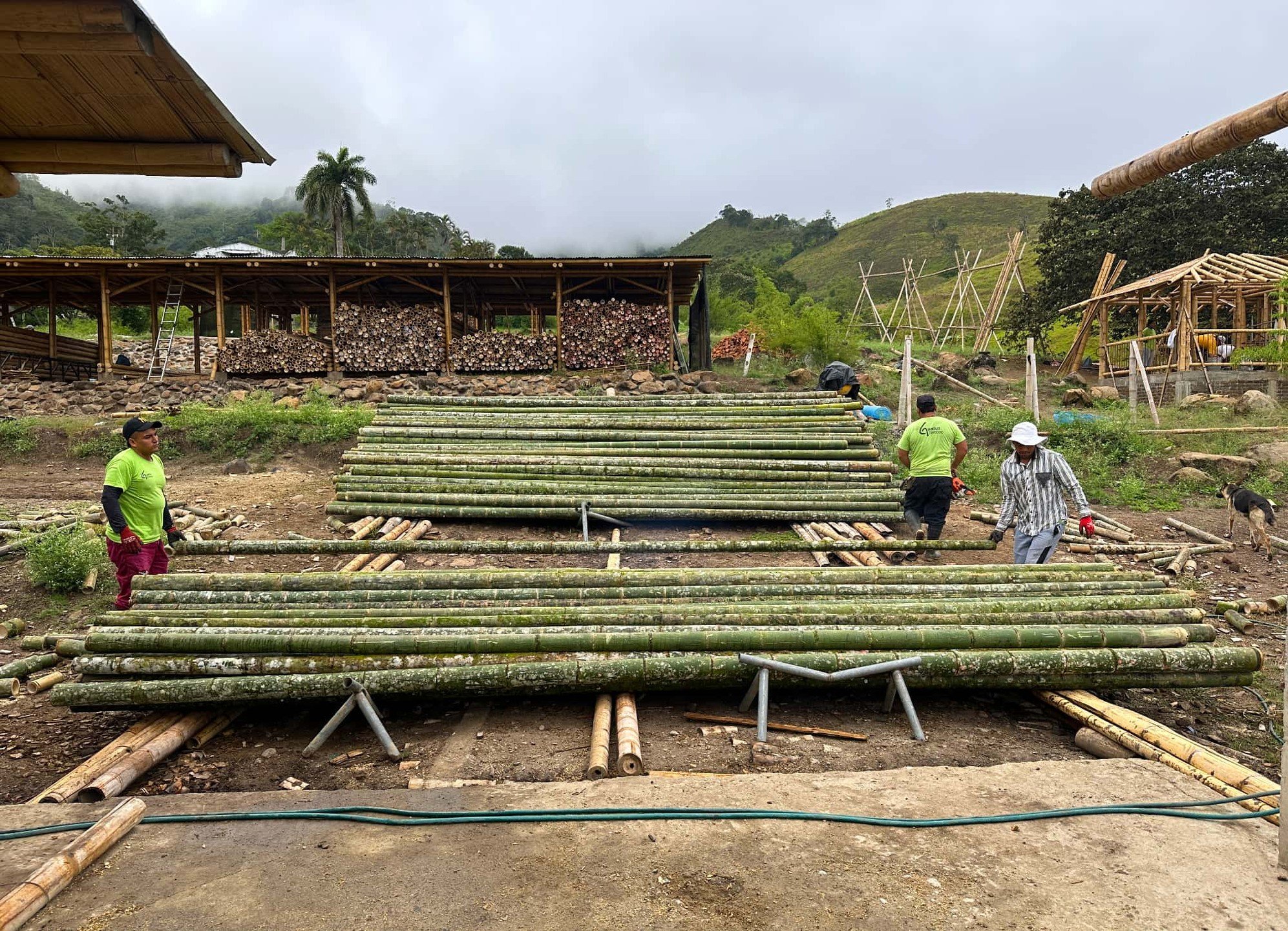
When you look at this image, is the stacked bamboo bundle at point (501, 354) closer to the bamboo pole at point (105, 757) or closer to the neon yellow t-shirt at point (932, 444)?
the neon yellow t-shirt at point (932, 444)

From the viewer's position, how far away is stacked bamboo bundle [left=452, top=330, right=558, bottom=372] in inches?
645

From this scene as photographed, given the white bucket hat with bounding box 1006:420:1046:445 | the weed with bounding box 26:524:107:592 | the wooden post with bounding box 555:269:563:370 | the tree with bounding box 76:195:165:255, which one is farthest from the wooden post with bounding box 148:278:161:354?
the tree with bounding box 76:195:165:255

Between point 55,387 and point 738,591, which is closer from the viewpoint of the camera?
point 738,591

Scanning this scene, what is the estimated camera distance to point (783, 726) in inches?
155

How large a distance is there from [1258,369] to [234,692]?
16921 mm

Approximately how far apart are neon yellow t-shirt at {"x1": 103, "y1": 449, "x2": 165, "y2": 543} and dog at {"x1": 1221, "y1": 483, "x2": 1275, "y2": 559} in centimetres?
928

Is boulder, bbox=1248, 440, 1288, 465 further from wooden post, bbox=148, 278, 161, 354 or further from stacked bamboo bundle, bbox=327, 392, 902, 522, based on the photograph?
wooden post, bbox=148, 278, 161, 354

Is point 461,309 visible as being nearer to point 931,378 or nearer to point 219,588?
point 931,378

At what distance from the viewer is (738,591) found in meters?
4.88

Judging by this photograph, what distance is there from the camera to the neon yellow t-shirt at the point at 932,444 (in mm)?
6824

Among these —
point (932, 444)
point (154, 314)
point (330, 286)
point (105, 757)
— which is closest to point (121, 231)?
point (154, 314)

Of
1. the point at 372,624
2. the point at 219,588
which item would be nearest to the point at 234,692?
the point at 372,624

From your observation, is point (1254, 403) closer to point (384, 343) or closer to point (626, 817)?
point (626, 817)

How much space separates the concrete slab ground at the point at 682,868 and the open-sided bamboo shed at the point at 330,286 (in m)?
13.4
